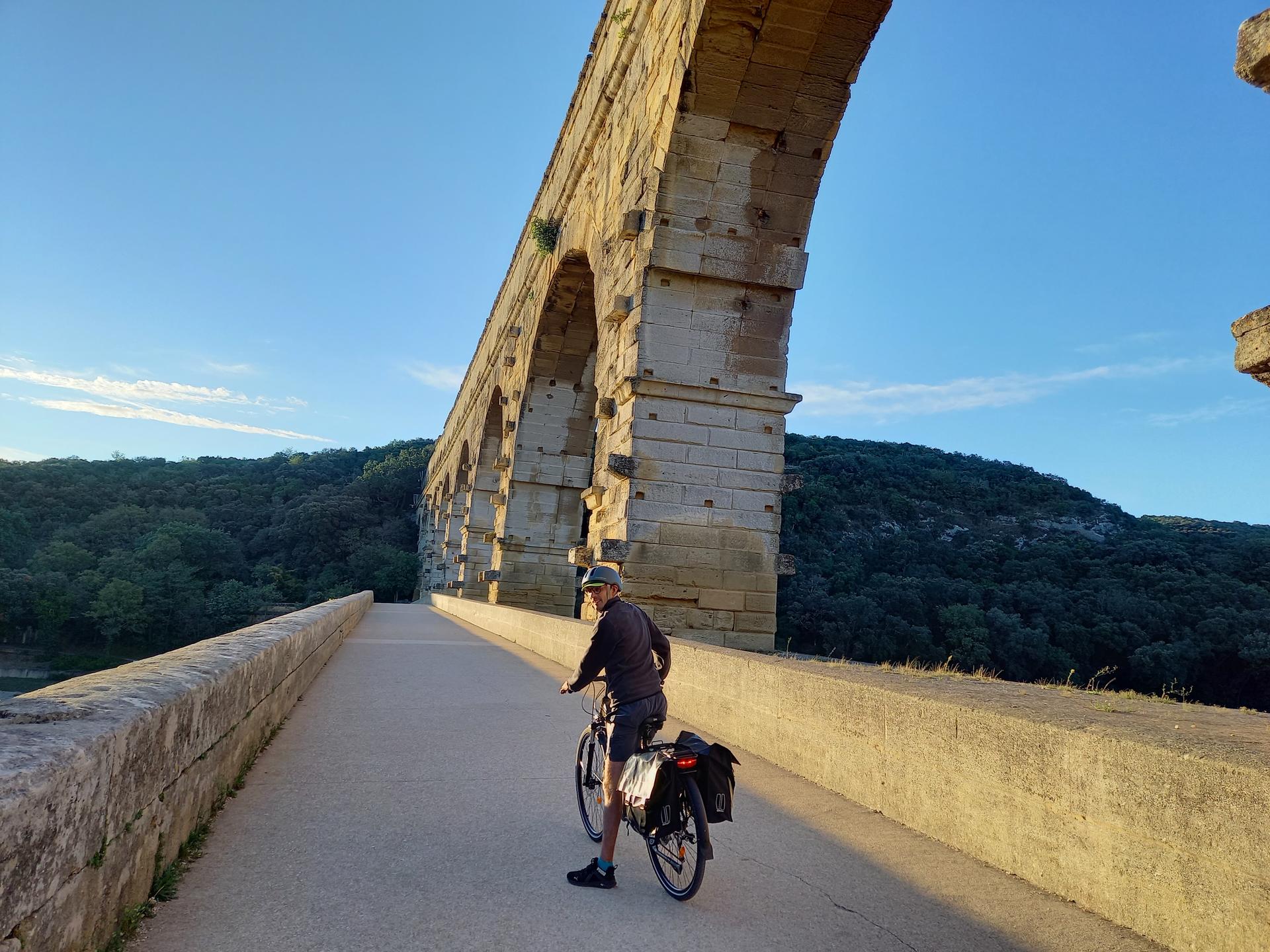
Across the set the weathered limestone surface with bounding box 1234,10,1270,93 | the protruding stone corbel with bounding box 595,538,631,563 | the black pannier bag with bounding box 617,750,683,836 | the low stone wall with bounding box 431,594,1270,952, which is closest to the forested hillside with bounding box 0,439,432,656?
the protruding stone corbel with bounding box 595,538,631,563

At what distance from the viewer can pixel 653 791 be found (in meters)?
2.63

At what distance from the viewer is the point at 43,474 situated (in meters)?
67.4

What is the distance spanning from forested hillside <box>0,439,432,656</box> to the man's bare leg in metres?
42.6

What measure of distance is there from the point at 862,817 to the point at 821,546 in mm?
37139

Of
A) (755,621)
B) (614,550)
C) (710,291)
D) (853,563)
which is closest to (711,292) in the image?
(710,291)

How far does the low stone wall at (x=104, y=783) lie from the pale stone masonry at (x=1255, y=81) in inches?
115

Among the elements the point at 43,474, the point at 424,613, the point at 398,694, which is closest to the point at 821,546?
the point at 424,613

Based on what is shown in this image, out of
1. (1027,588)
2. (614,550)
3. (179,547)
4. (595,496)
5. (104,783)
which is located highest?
(595,496)

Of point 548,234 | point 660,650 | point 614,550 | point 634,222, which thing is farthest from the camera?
point 548,234

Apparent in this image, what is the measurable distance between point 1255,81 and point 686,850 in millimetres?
2770

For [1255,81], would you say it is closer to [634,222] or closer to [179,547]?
[634,222]

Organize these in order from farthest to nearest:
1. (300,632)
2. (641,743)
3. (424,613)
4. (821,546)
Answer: (821,546), (424,613), (300,632), (641,743)

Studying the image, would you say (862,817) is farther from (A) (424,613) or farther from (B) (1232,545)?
(B) (1232,545)

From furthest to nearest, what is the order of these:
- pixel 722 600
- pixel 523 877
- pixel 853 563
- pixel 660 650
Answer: pixel 853 563 < pixel 722 600 < pixel 660 650 < pixel 523 877
